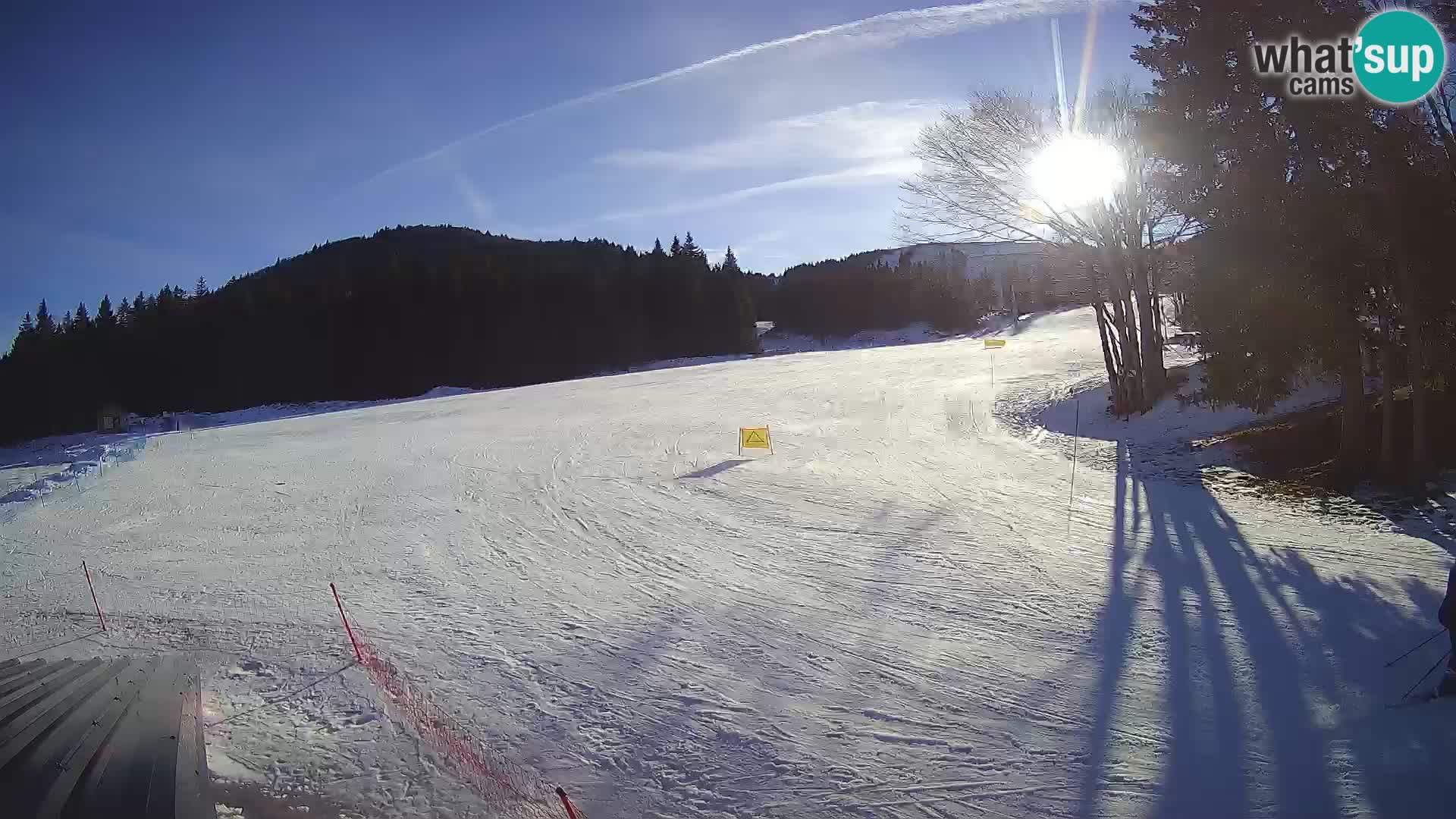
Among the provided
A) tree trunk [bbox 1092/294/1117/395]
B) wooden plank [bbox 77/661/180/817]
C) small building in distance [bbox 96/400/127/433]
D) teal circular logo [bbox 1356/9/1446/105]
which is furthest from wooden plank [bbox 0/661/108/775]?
small building in distance [bbox 96/400/127/433]

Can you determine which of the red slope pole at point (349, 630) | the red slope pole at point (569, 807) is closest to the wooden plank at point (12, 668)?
the red slope pole at point (349, 630)

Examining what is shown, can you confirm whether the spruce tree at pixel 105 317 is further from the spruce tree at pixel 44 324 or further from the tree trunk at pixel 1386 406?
the tree trunk at pixel 1386 406

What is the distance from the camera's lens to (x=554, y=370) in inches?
2349

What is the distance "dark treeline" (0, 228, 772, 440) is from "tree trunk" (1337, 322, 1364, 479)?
53.4m

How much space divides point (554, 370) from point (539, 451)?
41321 millimetres

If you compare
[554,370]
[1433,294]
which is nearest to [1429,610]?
[1433,294]

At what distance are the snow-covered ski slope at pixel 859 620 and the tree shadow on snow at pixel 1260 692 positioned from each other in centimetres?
3

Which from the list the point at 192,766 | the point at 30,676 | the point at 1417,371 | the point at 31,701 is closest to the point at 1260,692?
the point at 1417,371

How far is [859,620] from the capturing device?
7.59m

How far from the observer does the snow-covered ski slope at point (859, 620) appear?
191 inches

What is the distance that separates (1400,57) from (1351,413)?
15.5 feet

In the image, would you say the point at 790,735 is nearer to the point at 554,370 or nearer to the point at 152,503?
the point at 152,503

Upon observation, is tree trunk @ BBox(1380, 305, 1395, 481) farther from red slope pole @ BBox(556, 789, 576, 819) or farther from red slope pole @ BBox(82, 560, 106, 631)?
red slope pole @ BBox(82, 560, 106, 631)

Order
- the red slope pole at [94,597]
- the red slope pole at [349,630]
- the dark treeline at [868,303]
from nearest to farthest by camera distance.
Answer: the red slope pole at [349,630]
the red slope pole at [94,597]
the dark treeline at [868,303]
